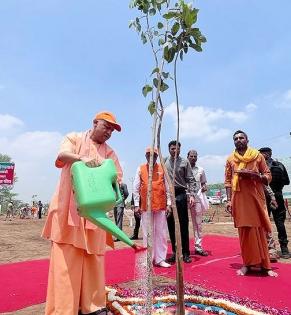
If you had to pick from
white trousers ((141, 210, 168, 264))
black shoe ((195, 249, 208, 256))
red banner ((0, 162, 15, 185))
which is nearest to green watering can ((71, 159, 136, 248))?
white trousers ((141, 210, 168, 264))

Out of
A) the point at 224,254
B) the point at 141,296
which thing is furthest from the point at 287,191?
the point at 141,296

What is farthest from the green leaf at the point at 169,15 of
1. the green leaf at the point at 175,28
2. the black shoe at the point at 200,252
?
the black shoe at the point at 200,252

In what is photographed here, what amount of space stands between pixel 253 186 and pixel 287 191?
1672 centimetres

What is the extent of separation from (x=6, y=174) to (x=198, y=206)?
19637 millimetres

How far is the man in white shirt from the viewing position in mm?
6199

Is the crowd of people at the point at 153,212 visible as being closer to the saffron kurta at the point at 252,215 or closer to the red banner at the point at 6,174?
the saffron kurta at the point at 252,215

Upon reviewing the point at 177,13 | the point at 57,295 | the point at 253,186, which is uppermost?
the point at 177,13

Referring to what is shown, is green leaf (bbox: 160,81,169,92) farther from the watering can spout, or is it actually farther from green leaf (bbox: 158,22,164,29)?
the watering can spout

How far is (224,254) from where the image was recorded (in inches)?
244

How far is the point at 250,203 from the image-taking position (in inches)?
185

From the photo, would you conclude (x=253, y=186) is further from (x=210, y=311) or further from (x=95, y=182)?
(x=95, y=182)

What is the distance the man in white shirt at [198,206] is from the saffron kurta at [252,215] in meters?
1.33

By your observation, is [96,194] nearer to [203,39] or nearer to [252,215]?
[203,39]

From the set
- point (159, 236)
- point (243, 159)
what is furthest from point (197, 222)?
point (243, 159)
